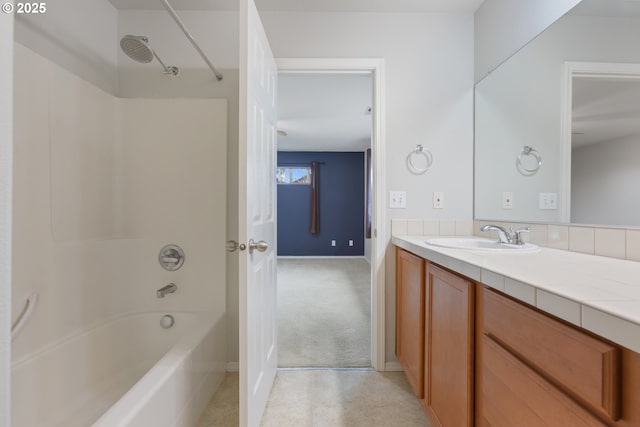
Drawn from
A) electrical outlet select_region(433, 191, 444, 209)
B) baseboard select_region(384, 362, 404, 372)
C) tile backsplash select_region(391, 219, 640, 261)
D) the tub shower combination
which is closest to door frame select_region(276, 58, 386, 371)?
baseboard select_region(384, 362, 404, 372)

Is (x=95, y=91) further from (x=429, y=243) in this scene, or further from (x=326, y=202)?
(x=326, y=202)

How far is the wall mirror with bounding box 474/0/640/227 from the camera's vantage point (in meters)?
0.99

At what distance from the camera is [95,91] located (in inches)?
63.9

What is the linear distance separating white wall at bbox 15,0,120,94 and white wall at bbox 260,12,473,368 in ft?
3.36

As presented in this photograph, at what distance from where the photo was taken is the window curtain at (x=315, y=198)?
244 inches

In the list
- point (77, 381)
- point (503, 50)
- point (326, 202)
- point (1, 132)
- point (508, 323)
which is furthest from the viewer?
point (326, 202)

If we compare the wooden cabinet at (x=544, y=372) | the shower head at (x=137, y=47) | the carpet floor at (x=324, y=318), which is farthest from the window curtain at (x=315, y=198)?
the wooden cabinet at (x=544, y=372)

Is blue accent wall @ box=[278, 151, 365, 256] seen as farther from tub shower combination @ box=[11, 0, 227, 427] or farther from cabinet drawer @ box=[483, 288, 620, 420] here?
cabinet drawer @ box=[483, 288, 620, 420]

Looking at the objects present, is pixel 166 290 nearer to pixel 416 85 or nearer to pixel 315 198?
pixel 416 85

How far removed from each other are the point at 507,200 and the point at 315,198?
187 inches

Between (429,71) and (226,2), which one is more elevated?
(226,2)

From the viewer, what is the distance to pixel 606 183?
106 cm

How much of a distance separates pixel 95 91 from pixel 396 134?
6.25 feet

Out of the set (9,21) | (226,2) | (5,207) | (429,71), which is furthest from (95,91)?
(429,71)
